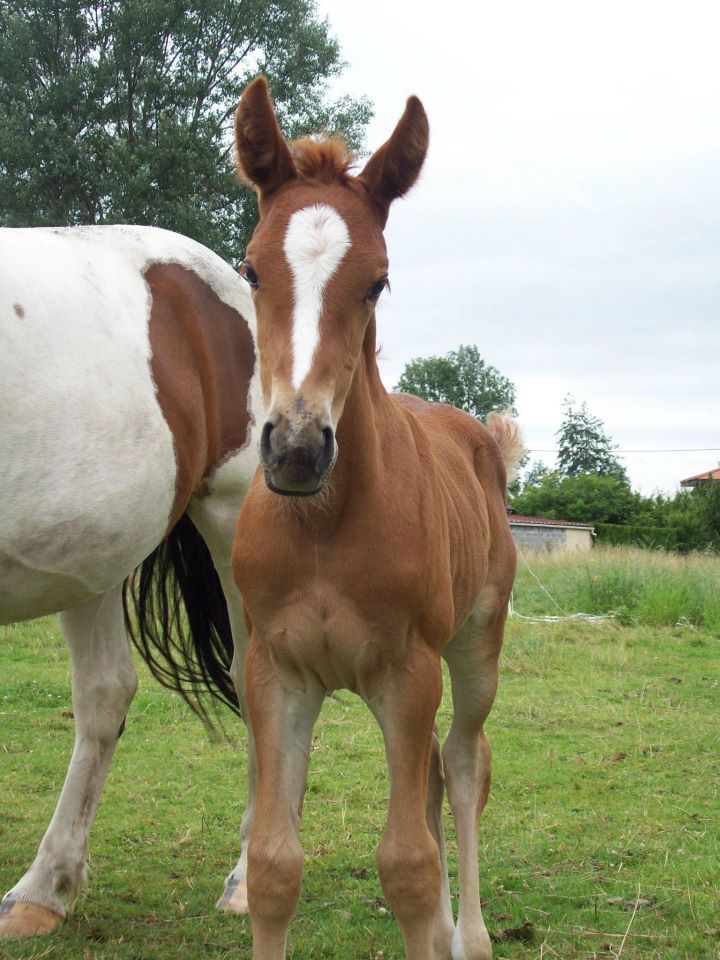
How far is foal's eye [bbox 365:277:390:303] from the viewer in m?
2.27

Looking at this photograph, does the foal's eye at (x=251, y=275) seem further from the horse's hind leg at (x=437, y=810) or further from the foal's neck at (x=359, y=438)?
the horse's hind leg at (x=437, y=810)

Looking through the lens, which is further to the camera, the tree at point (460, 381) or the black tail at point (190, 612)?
the tree at point (460, 381)

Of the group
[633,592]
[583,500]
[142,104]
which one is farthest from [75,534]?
[583,500]

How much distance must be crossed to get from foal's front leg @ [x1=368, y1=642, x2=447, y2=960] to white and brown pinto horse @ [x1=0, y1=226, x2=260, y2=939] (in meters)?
1.15

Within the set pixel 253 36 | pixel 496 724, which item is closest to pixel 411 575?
pixel 496 724

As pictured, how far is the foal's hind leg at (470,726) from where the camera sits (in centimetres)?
328

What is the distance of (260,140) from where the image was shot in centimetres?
244

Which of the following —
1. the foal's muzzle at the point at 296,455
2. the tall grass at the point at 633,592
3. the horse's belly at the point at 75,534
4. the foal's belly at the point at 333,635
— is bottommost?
the tall grass at the point at 633,592

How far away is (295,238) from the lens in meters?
2.22

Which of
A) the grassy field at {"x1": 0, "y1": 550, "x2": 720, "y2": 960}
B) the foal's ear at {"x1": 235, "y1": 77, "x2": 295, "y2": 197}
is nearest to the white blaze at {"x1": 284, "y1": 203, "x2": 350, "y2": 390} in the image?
the foal's ear at {"x1": 235, "y1": 77, "x2": 295, "y2": 197}

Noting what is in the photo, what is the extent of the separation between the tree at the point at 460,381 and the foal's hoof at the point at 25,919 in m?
49.9

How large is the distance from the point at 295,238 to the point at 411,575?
2.70 feet

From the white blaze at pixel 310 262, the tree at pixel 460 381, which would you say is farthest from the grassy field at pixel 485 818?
the tree at pixel 460 381

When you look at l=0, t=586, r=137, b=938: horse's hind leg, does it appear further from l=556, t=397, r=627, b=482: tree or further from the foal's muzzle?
l=556, t=397, r=627, b=482: tree
